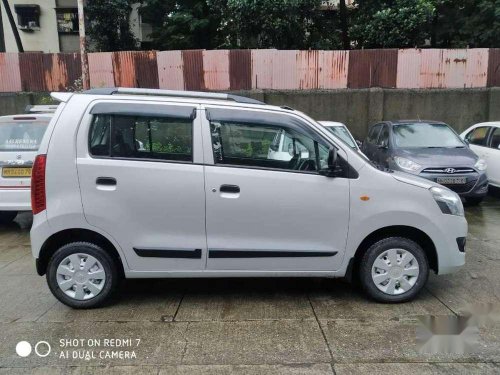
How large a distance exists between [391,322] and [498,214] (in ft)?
17.1

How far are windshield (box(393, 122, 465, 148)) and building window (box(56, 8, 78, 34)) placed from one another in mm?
17420

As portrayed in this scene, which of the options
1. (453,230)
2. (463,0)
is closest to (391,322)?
(453,230)

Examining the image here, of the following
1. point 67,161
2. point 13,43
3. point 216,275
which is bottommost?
point 216,275

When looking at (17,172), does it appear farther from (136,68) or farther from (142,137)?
(136,68)

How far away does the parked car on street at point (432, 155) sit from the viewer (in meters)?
7.82

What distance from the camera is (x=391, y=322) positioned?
3883 mm

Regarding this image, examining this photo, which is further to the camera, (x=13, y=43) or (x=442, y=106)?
(x=13, y=43)

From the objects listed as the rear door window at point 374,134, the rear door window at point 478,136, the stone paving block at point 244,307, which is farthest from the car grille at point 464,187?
the stone paving block at point 244,307

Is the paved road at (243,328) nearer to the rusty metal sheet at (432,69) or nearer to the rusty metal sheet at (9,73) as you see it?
the rusty metal sheet at (432,69)

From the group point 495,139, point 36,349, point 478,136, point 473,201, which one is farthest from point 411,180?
point 478,136

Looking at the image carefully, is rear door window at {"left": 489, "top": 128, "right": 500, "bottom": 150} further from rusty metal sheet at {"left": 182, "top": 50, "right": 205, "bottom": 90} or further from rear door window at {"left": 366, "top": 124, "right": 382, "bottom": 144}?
rusty metal sheet at {"left": 182, "top": 50, "right": 205, "bottom": 90}

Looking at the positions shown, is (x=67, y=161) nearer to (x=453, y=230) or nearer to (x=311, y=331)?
(x=311, y=331)

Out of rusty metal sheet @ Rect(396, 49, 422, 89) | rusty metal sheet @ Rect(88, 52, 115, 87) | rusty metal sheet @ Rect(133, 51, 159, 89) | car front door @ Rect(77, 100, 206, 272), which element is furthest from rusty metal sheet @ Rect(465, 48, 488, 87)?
car front door @ Rect(77, 100, 206, 272)

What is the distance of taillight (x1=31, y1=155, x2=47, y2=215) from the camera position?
3.92 meters
